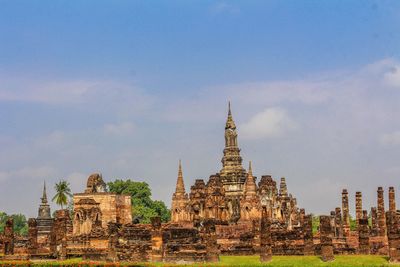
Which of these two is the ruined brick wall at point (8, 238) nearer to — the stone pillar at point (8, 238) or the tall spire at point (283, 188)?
the stone pillar at point (8, 238)

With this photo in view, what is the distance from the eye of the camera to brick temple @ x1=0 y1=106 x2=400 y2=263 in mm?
34375

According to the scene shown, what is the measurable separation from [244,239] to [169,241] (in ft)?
15.9

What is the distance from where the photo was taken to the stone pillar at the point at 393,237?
2948 centimetres

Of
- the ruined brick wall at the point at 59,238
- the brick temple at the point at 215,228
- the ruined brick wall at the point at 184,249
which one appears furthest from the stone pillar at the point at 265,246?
the ruined brick wall at the point at 59,238

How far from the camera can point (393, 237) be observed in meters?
29.8

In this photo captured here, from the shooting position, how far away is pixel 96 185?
64312mm

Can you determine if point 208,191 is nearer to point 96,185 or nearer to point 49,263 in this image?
point 96,185

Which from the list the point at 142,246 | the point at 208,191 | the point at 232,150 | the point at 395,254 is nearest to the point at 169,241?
the point at 142,246

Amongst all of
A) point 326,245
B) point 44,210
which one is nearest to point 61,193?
point 44,210

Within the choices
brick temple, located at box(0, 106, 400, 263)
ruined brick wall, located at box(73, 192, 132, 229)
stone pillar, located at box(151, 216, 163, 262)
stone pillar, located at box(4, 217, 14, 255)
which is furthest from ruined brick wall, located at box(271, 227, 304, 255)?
ruined brick wall, located at box(73, 192, 132, 229)

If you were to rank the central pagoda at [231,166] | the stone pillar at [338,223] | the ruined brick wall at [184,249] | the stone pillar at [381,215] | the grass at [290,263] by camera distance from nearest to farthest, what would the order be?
the grass at [290,263]
the ruined brick wall at [184,249]
the stone pillar at [381,215]
the stone pillar at [338,223]
the central pagoda at [231,166]

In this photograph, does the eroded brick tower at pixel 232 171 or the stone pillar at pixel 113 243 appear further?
the eroded brick tower at pixel 232 171

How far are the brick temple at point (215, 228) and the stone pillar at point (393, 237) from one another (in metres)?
0.04

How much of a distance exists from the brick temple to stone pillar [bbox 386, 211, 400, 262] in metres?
0.04
